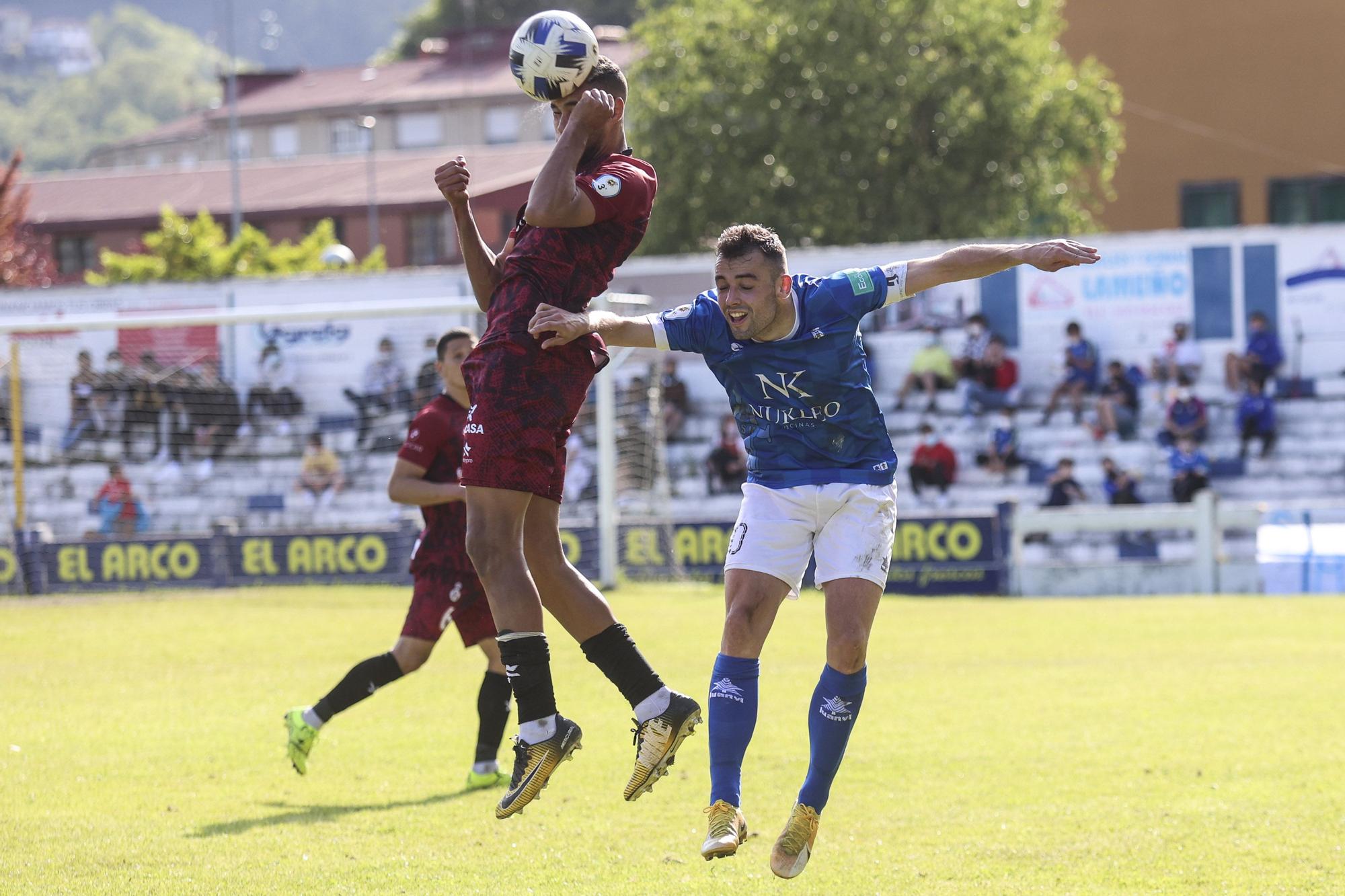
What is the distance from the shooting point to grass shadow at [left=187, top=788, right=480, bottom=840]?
766cm

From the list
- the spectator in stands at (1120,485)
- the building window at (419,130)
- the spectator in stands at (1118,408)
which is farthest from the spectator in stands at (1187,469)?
the building window at (419,130)

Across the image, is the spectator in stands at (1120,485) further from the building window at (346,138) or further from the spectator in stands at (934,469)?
the building window at (346,138)

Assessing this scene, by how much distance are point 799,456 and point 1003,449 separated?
18.7m

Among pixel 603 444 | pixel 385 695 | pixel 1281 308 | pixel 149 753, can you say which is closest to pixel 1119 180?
pixel 1281 308

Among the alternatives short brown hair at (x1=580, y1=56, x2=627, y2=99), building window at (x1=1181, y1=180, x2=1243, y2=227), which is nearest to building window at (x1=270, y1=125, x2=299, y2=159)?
building window at (x1=1181, y1=180, x2=1243, y2=227)

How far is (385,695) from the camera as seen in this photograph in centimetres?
1234

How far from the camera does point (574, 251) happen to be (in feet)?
20.4

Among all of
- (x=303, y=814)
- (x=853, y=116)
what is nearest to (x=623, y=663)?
(x=303, y=814)

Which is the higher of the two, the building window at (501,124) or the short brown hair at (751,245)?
the building window at (501,124)

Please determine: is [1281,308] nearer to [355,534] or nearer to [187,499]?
[355,534]

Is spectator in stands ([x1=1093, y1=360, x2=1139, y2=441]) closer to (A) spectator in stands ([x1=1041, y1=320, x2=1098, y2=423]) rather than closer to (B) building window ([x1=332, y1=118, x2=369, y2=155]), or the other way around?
(A) spectator in stands ([x1=1041, y1=320, x2=1098, y2=423])

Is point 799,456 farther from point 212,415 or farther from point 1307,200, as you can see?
point 1307,200

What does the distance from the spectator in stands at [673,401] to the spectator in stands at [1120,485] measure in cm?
657

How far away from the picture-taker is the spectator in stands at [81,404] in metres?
22.1
